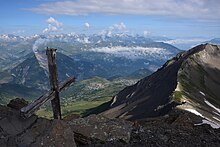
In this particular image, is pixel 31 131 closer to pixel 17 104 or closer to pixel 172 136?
pixel 17 104

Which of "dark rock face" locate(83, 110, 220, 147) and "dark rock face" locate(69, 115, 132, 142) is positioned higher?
"dark rock face" locate(69, 115, 132, 142)

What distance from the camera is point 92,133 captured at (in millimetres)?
26906

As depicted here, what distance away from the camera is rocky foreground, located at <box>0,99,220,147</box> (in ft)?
76.5

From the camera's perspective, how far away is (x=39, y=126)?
79.9 ft

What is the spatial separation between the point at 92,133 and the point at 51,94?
493 cm

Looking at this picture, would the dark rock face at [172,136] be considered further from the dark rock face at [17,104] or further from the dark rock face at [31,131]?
the dark rock face at [17,104]

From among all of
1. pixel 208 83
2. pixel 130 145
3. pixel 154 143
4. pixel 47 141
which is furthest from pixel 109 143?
pixel 208 83

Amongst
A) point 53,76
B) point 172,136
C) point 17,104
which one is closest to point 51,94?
point 53,76

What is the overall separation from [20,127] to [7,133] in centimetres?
110

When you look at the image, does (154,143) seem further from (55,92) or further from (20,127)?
Answer: (20,127)

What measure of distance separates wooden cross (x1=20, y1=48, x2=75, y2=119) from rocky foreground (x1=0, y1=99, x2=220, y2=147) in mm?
1096

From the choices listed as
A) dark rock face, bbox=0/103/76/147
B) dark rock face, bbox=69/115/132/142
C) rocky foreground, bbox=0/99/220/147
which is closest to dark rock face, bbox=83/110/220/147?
rocky foreground, bbox=0/99/220/147

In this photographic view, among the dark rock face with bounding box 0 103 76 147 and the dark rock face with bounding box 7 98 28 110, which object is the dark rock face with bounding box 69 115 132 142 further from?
the dark rock face with bounding box 7 98 28 110

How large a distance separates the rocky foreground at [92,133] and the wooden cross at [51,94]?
1.10m
